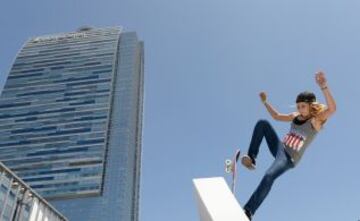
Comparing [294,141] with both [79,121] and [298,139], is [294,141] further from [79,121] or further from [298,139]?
[79,121]

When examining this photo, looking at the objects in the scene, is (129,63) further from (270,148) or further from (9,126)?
(270,148)

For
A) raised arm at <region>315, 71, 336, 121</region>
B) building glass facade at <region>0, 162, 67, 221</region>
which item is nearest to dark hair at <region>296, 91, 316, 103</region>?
raised arm at <region>315, 71, 336, 121</region>

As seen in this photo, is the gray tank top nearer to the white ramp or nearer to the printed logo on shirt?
the printed logo on shirt

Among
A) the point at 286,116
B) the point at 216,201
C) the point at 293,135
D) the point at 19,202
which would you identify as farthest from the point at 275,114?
the point at 19,202

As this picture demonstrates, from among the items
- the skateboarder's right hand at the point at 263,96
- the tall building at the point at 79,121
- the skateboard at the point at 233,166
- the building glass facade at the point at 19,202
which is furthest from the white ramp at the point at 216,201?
the tall building at the point at 79,121

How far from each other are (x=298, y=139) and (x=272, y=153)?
30cm

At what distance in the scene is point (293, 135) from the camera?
15.4ft

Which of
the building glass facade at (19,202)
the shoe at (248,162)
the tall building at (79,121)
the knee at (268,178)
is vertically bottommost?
the knee at (268,178)

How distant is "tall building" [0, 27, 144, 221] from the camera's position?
4973 inches

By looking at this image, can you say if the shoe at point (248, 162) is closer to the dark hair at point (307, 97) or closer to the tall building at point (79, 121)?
the dark hair at point (307, 97)

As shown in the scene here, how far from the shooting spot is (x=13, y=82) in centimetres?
15088

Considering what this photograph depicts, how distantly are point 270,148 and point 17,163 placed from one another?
137 m

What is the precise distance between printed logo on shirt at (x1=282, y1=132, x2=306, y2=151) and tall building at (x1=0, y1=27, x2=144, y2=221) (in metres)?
121

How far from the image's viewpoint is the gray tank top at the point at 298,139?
459cm
